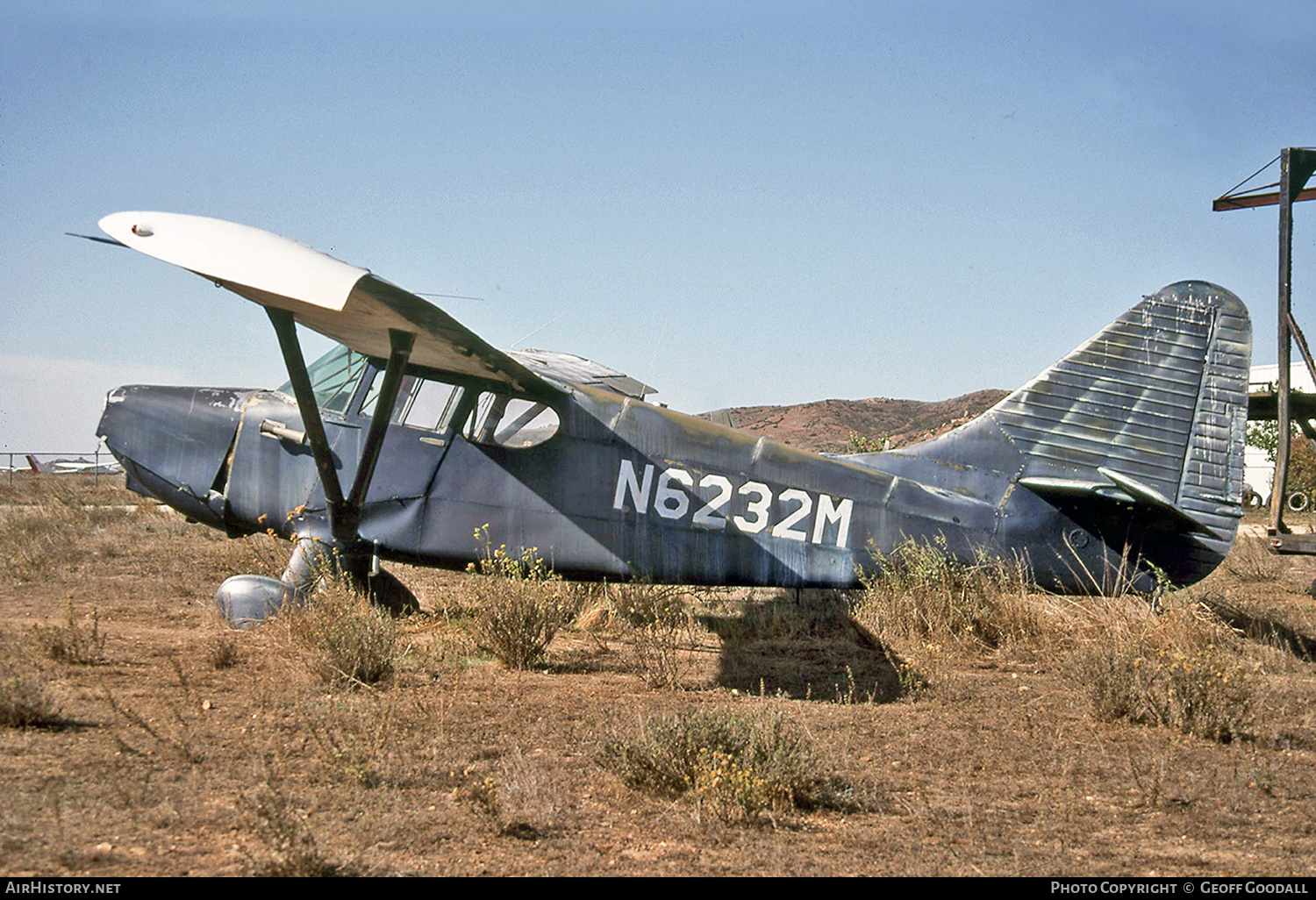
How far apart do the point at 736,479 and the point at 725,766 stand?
3.88 m

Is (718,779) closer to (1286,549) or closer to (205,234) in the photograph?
(205,234)

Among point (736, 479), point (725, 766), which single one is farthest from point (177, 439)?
point (725, 766)

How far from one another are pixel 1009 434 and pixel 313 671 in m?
5.94

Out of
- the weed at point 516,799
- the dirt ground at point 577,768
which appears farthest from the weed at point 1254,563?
the weed at point 516,799

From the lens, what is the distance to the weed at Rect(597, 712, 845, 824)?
4.34 meters

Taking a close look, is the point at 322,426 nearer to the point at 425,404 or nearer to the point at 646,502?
the point at 425,404

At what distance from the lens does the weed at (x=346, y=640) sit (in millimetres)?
6328

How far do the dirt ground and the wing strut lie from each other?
1.07 meters

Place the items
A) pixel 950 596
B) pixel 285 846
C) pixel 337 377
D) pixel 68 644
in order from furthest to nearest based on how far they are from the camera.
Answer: pixel 337 377
pixel 950 596
pixel 68 644
pixel 285 846

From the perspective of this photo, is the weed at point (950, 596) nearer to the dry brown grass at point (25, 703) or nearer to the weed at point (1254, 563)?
the weed at point (1254, 563)

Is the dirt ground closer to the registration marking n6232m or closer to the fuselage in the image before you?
the fuselage

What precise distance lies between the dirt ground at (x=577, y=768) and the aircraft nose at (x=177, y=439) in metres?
1.14

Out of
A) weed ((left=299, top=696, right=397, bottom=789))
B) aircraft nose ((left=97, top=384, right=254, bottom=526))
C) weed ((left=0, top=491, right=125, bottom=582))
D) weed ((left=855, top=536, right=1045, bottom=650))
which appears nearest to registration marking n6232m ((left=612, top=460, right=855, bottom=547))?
weed ((left=855, top=536, right=1045, bottom=650))

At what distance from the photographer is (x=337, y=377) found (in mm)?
8766
